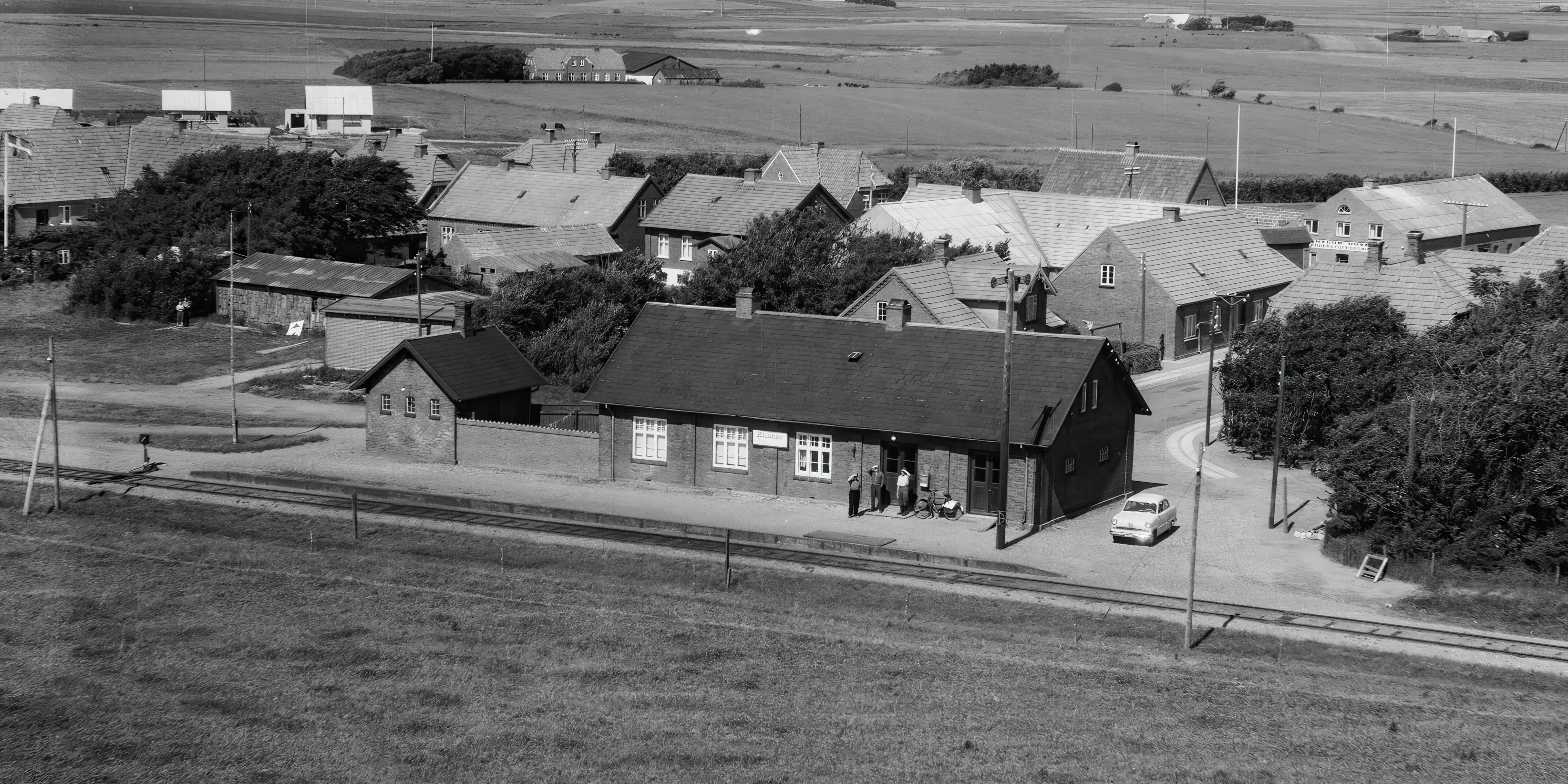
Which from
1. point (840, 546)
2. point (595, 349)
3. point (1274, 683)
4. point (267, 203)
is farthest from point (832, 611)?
point (267, 203)

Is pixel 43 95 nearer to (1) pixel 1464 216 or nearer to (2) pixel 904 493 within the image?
(1) pixel 1464 216

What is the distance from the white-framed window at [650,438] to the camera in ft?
163

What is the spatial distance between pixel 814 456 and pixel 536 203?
49480 millimetres

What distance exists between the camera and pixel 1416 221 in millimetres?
85688

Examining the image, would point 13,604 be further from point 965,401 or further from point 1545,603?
point 1545,603

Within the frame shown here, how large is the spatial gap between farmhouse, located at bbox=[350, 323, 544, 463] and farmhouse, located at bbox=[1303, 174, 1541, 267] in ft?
150

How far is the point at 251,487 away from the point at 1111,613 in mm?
25785

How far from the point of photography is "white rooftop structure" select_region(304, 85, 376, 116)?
13475cm

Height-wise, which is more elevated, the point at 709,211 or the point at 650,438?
the point at 709,211

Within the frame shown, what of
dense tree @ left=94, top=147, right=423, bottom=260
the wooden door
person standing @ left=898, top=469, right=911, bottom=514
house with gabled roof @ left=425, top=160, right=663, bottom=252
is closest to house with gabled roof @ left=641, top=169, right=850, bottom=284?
house with gabled roof @ left=425, top=160, right=663, bottom=252

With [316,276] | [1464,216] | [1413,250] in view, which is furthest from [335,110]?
[1413,250]

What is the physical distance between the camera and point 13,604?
128ft

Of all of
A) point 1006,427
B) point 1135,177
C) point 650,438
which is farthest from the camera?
point 1135,177

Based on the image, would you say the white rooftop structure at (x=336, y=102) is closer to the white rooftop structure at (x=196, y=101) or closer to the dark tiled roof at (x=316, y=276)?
the white rooftop structure at (x=196, y=101)
